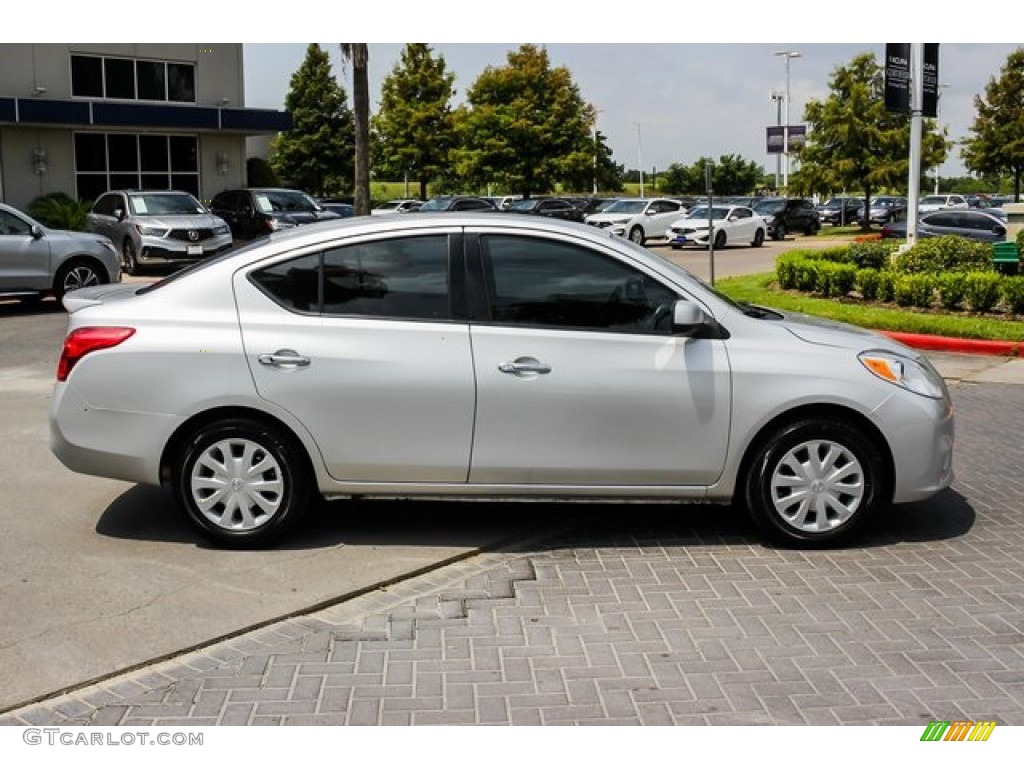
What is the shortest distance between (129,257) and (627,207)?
19392 millimetres

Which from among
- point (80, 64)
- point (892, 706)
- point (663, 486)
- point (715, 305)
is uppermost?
point (80, 64)

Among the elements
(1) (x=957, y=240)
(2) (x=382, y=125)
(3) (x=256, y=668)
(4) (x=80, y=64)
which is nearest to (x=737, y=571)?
(3) (x=256, y=668)

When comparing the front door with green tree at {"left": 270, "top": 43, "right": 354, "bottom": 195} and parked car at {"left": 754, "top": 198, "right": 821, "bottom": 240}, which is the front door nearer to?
parked car at {"left": 754, "top": 198, "right": 821, "bottom": 240}

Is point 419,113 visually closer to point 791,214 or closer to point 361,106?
point 791,214

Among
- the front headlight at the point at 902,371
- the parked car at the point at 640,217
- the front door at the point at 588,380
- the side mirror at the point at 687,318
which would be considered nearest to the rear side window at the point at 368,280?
the front door at the point at 588,380

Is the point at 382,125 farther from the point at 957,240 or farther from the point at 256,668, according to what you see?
the point at 256,668

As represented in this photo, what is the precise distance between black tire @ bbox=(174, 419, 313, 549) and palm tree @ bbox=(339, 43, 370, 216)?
21017 mm

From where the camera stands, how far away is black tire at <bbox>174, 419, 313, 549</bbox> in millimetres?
5824

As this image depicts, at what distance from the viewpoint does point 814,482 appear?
5.91 meters

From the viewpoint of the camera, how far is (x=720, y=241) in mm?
36625

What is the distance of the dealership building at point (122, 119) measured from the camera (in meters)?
30.4

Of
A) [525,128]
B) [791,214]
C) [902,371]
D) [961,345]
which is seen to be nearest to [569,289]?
[902,371]

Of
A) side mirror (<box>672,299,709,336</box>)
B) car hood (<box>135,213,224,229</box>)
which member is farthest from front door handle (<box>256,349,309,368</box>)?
car hood (<box>135,213,224,229</box>)

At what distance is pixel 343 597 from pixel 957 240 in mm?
13898
